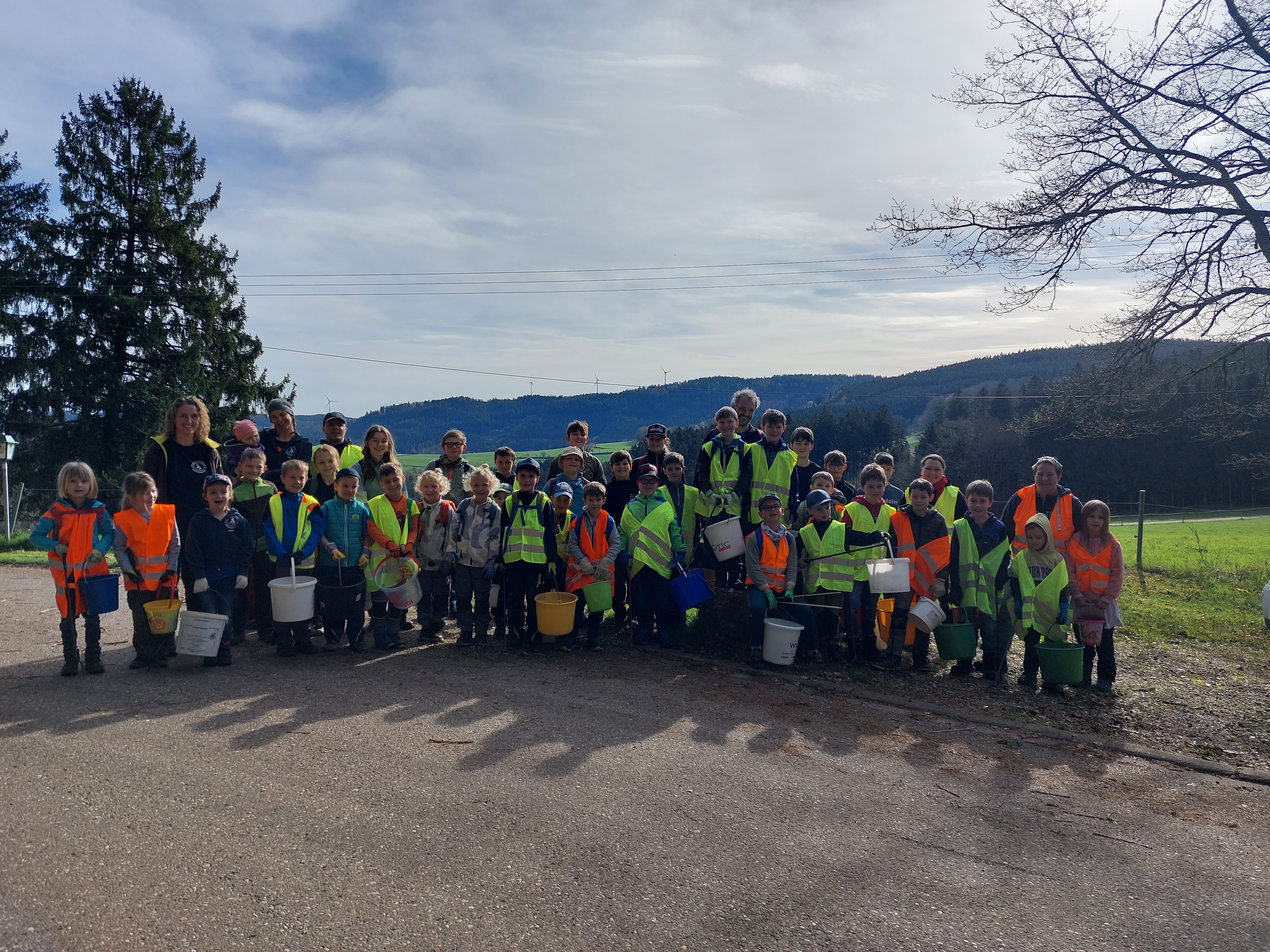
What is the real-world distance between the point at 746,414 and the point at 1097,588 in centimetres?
387

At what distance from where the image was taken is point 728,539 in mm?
7754

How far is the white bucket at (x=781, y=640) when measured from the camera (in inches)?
274

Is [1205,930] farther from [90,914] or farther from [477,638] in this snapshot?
[477,638]

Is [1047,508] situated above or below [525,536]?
above

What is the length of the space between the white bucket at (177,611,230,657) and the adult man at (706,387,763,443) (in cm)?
518

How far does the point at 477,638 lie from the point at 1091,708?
218 inches

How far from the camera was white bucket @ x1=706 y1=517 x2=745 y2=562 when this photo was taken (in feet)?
25.3

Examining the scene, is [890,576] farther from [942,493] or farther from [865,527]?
[942,493]

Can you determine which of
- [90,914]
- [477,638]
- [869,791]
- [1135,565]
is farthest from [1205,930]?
[1135,565]

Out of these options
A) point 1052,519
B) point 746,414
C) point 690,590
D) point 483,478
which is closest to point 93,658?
point 483,478

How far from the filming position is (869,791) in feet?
14.9

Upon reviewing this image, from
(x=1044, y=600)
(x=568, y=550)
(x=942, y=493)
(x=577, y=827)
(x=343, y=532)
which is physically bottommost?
(x=577, y=827)

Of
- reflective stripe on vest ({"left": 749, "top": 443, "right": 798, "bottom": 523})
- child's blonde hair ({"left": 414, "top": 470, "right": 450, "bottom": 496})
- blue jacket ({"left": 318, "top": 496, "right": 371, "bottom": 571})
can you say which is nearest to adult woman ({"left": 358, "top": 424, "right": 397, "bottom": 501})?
child's blonde hair ({"left": 414, "top": 470, "right": 450, "bottom": 496})

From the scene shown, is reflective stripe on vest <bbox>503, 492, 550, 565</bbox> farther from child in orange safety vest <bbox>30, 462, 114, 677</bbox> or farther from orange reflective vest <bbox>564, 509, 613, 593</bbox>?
child in orange safety vest <bbox>30, 462, 114, 677</bbox>
